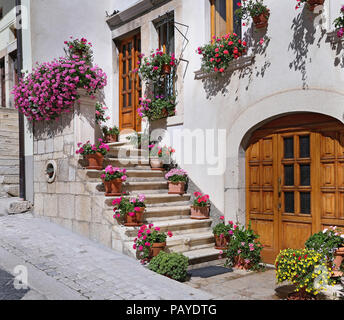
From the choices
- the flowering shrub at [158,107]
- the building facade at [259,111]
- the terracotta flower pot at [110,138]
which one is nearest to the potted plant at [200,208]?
the building facade at [259,111]

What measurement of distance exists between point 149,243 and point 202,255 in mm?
896

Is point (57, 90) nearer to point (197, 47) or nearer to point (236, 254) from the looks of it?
point (197, 47)

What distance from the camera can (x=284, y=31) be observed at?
5559 millimetres

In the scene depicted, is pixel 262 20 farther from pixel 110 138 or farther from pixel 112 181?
pixel 110 138

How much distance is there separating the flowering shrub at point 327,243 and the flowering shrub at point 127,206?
8.31 ft

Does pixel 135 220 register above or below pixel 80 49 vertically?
below

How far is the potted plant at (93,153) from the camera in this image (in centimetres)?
651

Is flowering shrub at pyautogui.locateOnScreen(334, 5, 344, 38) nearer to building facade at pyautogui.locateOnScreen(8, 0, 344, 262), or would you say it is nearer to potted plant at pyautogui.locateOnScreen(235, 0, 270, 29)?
building facade at pyautogui.locateOnScreen(8, 0, 344, 262)

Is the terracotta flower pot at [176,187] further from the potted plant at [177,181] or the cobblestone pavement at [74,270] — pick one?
the cobblestone pavement at [74,270]

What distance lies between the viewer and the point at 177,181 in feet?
22.8

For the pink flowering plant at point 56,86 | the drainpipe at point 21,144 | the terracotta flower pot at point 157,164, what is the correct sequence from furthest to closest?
the drainpipe at point 21,144 → the terracotta flower pot at point 157,164 → the pink flowering plant at point 56,86

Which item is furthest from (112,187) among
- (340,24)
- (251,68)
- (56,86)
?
(340,24)

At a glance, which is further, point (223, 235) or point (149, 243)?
point (223, 235)
